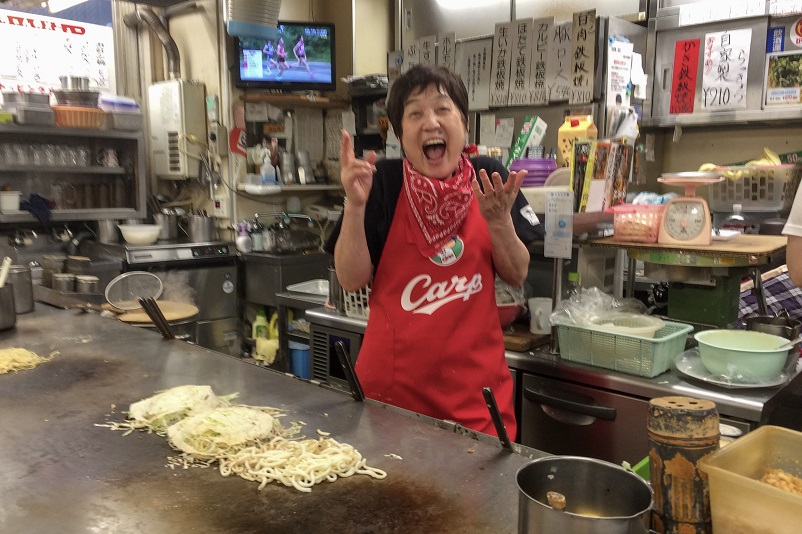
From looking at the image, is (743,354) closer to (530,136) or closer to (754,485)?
(754,485)

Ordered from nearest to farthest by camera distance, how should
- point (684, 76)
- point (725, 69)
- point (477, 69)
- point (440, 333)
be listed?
point (440, 333) → point (477, 69) → point (725, 69) → point (684, 76)

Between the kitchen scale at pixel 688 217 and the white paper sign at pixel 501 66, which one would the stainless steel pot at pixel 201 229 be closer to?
the white paper sign at pixel 501 66

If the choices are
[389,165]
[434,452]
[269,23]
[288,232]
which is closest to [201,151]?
[288,232]

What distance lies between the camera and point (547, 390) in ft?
8.03

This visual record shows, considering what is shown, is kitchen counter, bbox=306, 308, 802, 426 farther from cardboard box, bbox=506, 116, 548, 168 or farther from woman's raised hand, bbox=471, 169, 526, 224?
cardboard box, bbox=506, 116, 548, 168

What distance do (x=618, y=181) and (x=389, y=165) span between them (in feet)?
3.92

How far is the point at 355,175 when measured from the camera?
1858 millimetres

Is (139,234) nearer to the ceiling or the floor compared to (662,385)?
nearer to the ceiling

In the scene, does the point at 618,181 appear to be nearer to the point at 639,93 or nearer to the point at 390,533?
the point at 639,93

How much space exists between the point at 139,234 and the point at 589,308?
3.52 metres

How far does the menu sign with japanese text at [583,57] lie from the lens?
324 cm

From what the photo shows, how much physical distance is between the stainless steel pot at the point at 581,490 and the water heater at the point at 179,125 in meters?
4.76

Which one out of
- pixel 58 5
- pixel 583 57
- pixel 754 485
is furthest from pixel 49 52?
pixel 754 485

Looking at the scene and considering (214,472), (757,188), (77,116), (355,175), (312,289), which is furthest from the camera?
(77,116)
